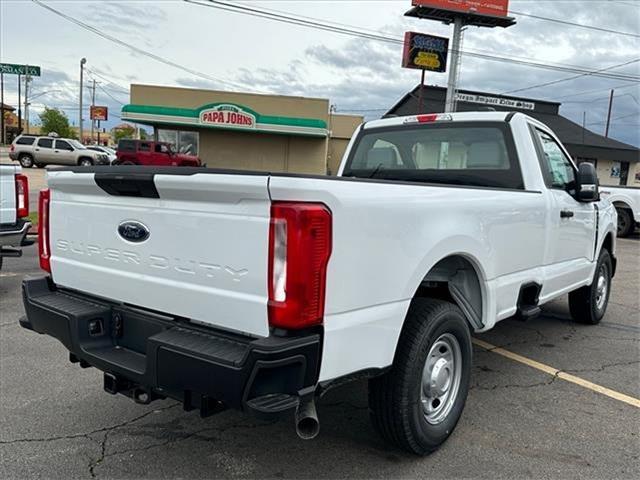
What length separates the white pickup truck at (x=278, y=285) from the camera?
2.25 metres

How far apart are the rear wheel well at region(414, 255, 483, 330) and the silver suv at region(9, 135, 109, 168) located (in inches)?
1262

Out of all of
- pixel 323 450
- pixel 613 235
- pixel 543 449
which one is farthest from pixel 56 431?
pixel 613 235

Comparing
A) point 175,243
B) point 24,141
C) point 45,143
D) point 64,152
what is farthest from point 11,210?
point 24,141

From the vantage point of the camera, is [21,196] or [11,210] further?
[21,196]

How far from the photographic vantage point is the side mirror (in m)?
4.75

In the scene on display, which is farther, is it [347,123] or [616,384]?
[347,123]

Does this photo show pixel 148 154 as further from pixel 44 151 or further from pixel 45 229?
pixel 45 229

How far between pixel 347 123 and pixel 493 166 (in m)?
35.1

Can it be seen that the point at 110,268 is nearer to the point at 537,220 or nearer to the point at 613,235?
the point at 537,220

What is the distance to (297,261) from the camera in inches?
87.3

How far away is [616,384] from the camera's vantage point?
4.45 meters

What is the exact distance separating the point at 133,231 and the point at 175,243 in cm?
32

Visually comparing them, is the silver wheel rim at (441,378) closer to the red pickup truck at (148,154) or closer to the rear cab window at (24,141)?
the red pickup truck at (148,154)

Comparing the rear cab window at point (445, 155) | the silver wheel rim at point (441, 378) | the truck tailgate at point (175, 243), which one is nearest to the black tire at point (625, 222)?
the rear cab window at point (445, 155)
